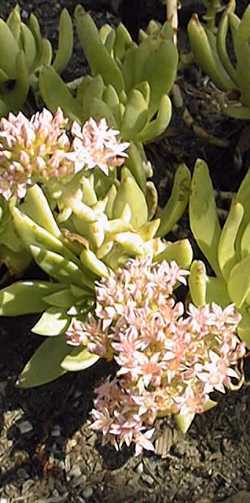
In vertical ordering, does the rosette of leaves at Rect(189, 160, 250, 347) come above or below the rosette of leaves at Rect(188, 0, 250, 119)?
below

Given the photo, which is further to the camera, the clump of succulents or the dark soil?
the dark soil

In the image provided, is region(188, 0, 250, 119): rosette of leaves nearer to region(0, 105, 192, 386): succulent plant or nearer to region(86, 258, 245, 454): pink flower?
region(0, 105, 192, 386): succulent plant

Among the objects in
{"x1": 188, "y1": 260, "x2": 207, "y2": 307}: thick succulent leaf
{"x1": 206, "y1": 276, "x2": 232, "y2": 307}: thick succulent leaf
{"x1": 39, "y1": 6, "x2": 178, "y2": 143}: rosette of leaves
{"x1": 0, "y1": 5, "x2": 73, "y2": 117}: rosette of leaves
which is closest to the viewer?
{"x1": 188, "y1": 260, "x2": 207, "y2": 307}: thick succulent leaf

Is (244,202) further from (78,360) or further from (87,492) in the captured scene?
(87,492)

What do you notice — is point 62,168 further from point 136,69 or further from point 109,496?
point 109,496

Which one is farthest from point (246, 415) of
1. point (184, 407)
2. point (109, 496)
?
point (184, 407)

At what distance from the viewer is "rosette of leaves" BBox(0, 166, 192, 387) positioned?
4.95 feet

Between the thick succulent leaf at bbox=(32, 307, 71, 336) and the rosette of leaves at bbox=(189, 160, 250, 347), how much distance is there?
0.73ft

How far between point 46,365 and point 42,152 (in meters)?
0.43

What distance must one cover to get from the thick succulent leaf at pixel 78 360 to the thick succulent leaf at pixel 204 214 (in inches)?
11.0

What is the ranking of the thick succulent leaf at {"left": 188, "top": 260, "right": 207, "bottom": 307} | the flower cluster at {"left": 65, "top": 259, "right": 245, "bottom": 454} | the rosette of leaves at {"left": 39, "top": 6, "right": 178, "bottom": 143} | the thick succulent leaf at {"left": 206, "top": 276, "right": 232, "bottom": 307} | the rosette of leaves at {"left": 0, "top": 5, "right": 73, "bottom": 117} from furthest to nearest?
the rosette of leaves at {"left": 0, "top": 5, "right": 73, "bottom": 117}
the rosette of leaves at {"left": 39, "top": 6, "right": 178, "bottom": 143}
the thick succulent leaf at {"left": 206, "top": 276, "right": 232, "bottom": 307}
the thick succulent leaf at {"left": 188, "top": 260, "right": 207, "bottom": 307}
the flower cluster at {"left": 65, "top": 259, "right": 245, "bottom": 454}

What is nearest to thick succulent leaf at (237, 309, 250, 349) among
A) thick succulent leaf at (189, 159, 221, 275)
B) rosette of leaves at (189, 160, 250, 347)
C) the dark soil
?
rosette of leaves at (189, 160, 250, 347)

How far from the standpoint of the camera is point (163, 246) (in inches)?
62.7

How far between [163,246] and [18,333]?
406 millimetres
